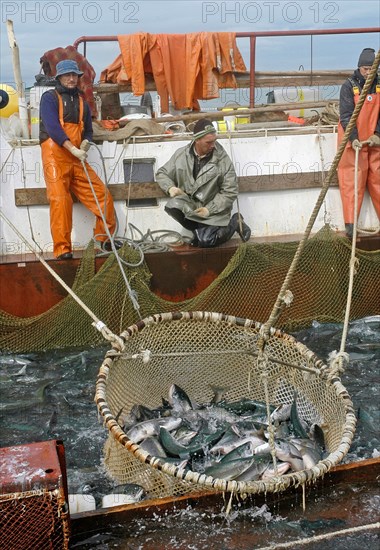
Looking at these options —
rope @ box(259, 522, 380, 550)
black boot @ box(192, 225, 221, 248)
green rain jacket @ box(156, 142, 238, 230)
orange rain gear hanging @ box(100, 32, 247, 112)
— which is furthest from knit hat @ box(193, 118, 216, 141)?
rope @ box(259, 522, 380, 550)

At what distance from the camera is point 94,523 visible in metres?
4.60

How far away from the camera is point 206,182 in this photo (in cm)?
900

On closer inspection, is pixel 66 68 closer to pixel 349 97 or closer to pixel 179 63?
pixel 179 63

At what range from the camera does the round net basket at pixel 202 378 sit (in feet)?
16.5

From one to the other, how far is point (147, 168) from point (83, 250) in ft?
4.73

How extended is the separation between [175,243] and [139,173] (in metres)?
1.08

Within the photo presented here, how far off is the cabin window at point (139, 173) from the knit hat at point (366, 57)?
10.1 feet

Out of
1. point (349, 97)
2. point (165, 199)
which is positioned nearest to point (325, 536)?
point (165, 199)

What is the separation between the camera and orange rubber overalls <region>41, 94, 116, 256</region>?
28.6ft

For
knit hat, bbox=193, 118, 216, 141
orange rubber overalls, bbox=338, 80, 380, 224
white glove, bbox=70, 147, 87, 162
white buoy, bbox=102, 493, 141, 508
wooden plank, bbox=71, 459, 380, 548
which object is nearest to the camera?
wooden plank, bbox=71, 459, 380, 548

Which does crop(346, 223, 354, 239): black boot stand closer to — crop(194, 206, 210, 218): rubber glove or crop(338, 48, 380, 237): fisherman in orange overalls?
crop(338, 48, 380, 237): fisherman in orange overalls

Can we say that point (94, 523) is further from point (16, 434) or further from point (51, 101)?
point (51, 101)

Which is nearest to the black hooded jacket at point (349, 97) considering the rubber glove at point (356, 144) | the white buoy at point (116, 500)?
the rubber glove at point (356, 144)

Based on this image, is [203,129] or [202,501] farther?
[203,129]
